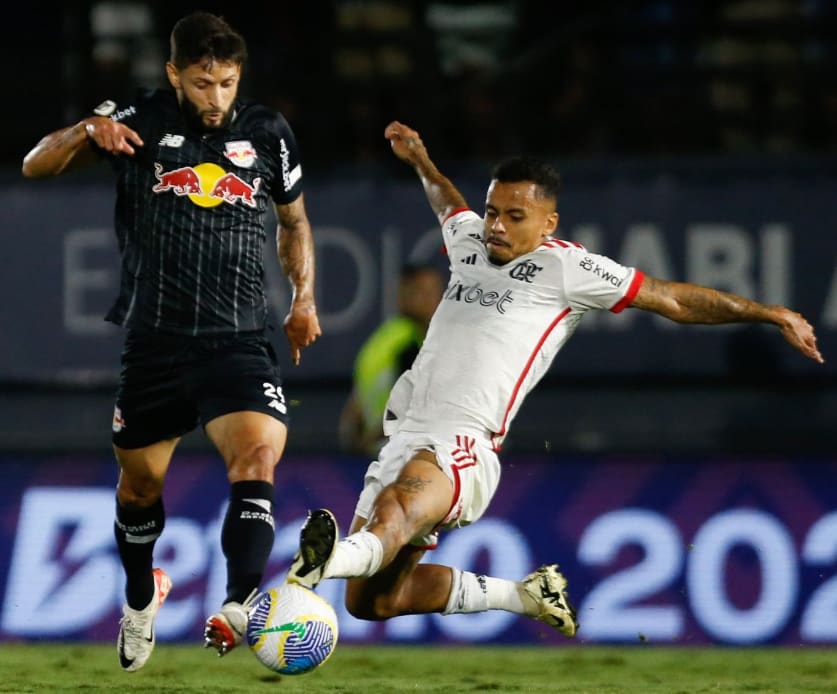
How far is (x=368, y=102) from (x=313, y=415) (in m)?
2.32

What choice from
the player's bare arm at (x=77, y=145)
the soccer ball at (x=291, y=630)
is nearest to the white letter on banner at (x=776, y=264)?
the player's bare arm at (x=77, y=145)

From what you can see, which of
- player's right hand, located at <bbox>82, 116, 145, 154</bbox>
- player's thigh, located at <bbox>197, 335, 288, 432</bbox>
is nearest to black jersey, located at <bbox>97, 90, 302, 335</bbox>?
player's thigh, located at <bbox>197, 335, 288, 432</bbox>

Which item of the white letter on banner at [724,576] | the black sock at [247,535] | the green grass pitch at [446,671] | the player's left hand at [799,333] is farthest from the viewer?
the white letter on banner at [724,576]

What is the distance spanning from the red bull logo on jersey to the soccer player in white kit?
96 centimetres

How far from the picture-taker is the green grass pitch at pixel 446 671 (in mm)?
6715

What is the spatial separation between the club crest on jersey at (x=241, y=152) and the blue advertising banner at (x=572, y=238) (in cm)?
489

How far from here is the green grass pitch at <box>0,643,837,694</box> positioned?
6715mm

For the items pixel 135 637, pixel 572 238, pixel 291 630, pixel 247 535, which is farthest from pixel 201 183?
pixel 572 238

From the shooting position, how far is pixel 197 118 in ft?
20.3

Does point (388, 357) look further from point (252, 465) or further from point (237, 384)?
point (252, 465)

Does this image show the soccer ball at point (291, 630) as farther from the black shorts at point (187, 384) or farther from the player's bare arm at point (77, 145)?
the player's bare arm at point (77, 145)

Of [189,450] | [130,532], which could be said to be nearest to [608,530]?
[189,450]

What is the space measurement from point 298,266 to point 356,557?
4.86ft

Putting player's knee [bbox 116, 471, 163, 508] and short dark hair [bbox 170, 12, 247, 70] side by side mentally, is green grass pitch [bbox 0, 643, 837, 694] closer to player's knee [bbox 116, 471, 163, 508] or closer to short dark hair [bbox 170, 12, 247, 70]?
player's knee [bbox 116, 471, 163, 508]
